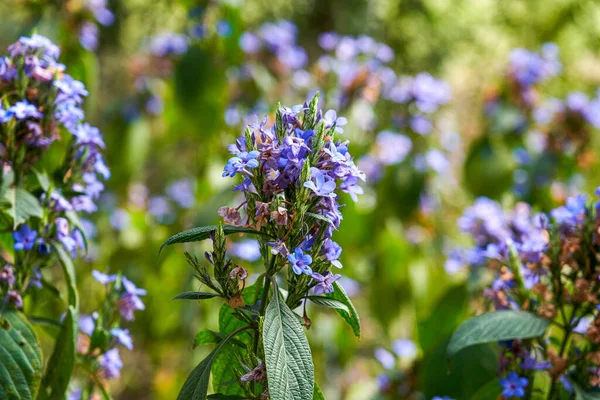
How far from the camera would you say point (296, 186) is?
0.87 metres

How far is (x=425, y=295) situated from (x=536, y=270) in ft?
4.15

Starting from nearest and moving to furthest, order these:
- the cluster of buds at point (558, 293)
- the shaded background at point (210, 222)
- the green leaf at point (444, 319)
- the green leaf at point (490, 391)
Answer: the cluster of buds at point (558, 293) → the green leaf at point (490, 391) → the green leaf at point (444, 319) → the shaded background at point (210, 222)

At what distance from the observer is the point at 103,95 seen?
497cm

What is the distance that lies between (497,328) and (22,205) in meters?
0.80

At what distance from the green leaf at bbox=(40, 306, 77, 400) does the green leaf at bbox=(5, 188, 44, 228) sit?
0.16m

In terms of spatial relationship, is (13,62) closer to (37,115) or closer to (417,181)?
(37,115)

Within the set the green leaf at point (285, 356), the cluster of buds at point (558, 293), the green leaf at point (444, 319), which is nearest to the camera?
the green leaf at point (285, 356)

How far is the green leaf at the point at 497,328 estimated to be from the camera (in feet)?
3.59

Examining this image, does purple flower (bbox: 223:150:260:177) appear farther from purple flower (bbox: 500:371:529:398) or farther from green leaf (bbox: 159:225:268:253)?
purple flower (bbox: 500:371:529:398)

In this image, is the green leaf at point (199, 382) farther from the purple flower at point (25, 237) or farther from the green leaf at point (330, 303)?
the purple flower at point (25, 237)

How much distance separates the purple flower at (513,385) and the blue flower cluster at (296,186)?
0.46m

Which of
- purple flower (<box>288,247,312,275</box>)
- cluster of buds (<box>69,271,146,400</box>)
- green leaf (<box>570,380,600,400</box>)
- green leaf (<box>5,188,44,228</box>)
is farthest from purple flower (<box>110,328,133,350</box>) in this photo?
green leaf (<box>570,380,600,400</box>)

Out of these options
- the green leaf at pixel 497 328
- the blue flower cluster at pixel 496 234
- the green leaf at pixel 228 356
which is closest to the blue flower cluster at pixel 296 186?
the green leaf at pixel 228 356

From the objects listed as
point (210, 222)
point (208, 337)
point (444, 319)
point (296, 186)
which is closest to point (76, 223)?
point (208, 337)
